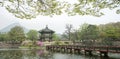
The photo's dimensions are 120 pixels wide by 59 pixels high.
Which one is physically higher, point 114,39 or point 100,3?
point 100,3

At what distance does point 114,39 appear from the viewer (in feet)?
181

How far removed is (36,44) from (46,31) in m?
10.6

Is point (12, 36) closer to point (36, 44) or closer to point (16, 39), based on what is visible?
point (16, 39)

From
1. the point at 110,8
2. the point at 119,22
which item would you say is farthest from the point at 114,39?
the point at 110,8

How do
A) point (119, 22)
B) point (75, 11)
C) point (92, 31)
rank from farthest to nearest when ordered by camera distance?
1. point (119, 22)
2. point (92, 31)
3. point (75, 11)

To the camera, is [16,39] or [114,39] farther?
[16,39]

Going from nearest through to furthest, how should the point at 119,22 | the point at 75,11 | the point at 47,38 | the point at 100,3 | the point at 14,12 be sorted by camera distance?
the point at 14,12
the point at 100,3
the point at 75,11
the point at 47,38
the point at 119,22

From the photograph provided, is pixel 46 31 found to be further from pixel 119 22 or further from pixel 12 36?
pixel 119 22

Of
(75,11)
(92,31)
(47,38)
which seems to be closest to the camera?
(75,11)

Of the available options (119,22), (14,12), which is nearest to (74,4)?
(14,12)

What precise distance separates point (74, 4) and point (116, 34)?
44787mm

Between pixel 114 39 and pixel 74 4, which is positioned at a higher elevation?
pixel 74 4

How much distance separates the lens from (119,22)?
300 ft

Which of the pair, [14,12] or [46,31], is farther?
[46,31]
